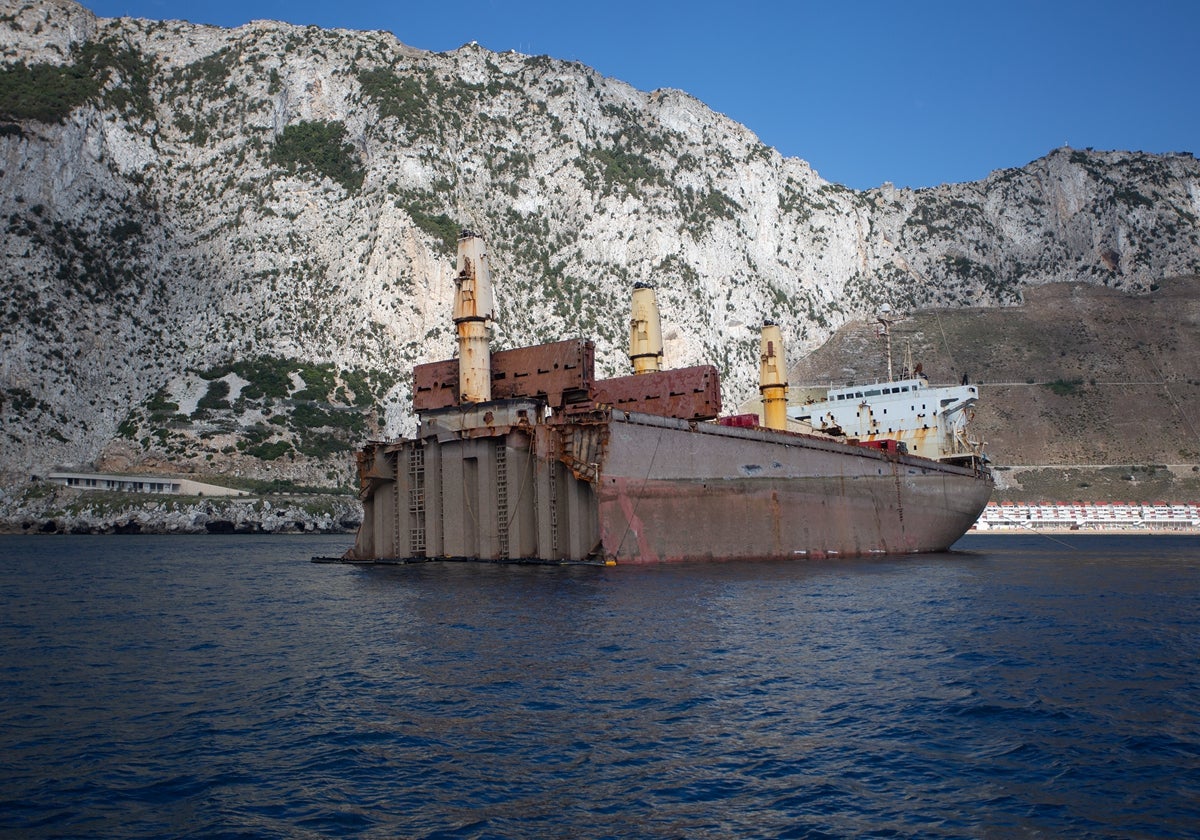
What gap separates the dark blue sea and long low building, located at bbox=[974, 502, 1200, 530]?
65.8m

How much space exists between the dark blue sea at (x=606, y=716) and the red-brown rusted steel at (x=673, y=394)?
11829mm

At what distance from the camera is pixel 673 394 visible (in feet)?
131

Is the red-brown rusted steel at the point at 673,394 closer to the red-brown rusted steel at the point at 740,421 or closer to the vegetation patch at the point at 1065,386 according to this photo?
the red-brown rusted steel at the point at 740,421

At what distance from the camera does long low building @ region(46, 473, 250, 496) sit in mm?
→ 84688

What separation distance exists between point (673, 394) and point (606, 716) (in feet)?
87.4

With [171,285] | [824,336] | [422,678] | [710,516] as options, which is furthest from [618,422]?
[824,336]

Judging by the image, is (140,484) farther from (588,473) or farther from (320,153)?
(588,473)

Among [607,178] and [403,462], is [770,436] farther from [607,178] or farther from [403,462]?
[607,178]

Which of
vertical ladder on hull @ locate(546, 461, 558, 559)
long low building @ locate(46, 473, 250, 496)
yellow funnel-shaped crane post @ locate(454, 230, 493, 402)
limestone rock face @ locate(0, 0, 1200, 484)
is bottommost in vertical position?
vertical ladder on hull @ locate(546, 461, 558, 559)

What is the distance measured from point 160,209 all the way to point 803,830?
389 ft

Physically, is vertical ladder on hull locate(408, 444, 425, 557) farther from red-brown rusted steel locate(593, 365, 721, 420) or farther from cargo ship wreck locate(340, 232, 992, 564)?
red-brown rusted steel locate(593, 365, 721, 420)

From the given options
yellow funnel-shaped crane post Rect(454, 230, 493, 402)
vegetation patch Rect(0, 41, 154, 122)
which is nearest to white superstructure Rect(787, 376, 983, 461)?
yellow funnel-shaped crane post Rect(454, 230, 493, 402)

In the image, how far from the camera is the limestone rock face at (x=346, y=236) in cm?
9675

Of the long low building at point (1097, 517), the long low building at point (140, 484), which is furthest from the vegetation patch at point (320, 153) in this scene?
the long low building at point (1097, 517)
